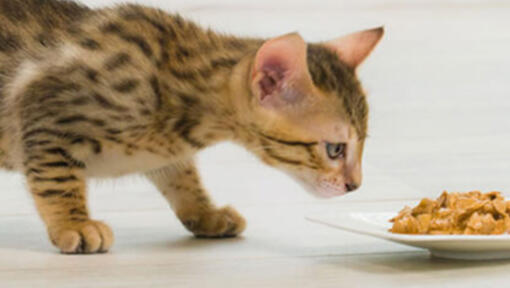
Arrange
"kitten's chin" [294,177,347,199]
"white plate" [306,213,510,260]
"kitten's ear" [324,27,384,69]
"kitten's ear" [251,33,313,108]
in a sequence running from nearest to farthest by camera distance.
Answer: "white plate" [306,213,510,260] < "kitten's ear" [251,33,313,108] < "kitten's chin" [294,177,347,199] < "kitten's ear" [324,27,384,69]

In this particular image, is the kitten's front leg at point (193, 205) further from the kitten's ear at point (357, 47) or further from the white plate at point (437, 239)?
the kitten's ear at point (357, 47)

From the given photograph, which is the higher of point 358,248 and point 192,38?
point 192,38

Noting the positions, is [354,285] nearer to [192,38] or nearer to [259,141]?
[259,141]

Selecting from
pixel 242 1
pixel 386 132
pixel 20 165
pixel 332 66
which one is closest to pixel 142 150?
pixel 20 165

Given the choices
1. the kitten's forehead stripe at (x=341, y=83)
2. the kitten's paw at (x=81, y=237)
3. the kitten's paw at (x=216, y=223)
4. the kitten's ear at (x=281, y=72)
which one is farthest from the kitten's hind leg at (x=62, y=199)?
the kitten's forehead stripe at (x=341, y=83)

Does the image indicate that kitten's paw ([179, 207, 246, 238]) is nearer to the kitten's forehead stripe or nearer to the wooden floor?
the wooden floor

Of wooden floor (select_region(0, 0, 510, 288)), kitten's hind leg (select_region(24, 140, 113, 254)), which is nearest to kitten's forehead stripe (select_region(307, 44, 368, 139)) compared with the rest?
wooden floor (select_region(0, 0, 510, 288))

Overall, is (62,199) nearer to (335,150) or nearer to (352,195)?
(335,150)
